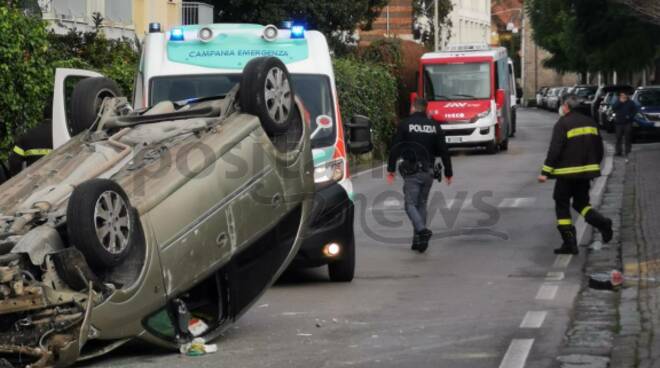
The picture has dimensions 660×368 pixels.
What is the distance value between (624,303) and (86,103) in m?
4.74

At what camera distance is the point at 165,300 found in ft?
27.5

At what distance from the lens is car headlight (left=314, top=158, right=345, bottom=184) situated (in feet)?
39.5

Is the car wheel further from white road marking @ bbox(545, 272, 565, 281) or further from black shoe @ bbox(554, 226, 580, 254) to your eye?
white road marking @ bbox(545, 272, 565, 281)

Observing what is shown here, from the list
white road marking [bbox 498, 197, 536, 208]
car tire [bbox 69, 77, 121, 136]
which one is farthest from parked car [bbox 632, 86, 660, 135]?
car tire [bbox 69, 77, 121, 136]

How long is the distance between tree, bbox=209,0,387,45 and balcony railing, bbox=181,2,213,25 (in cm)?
106

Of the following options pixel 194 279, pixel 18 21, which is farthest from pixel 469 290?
pixel 18 21

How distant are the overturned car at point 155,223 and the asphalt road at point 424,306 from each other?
496 millimetres

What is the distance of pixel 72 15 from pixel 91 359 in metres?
22.7

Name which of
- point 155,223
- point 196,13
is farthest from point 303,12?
point 155,223

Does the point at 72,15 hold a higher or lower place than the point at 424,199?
higher

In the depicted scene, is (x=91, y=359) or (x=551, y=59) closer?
(x=91, y=359)

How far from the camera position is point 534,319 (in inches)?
410

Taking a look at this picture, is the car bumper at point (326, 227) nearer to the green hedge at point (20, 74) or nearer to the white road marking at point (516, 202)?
the green hedge at point (20, 74)

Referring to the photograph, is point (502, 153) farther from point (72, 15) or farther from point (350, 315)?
point (350, 315)
